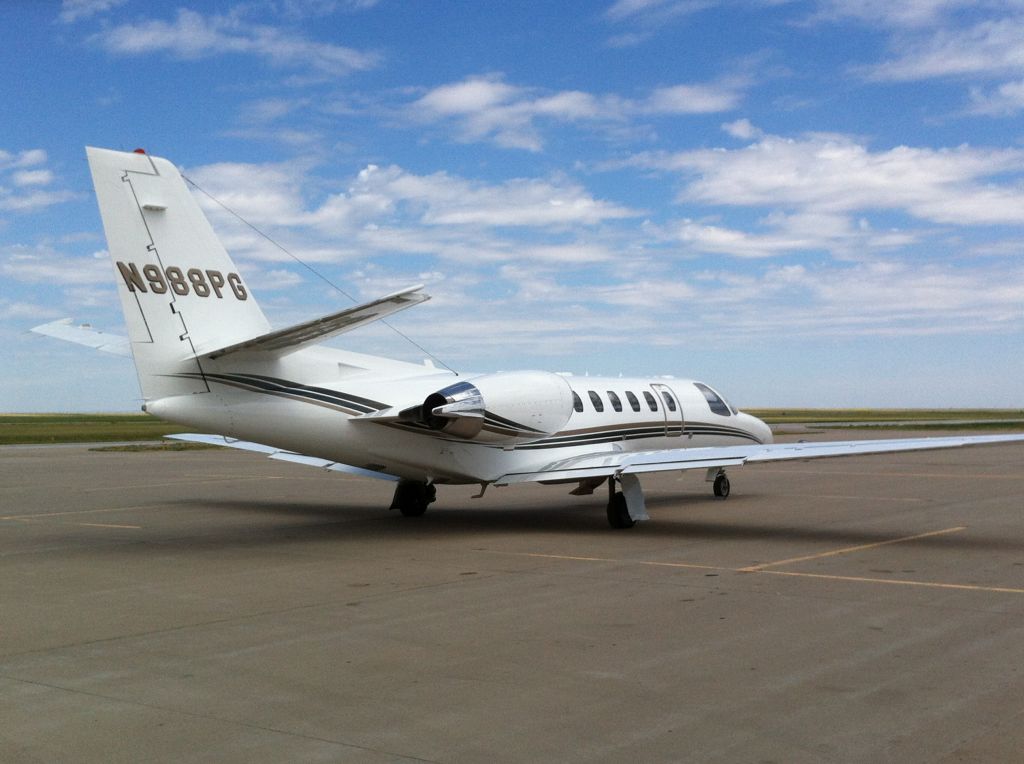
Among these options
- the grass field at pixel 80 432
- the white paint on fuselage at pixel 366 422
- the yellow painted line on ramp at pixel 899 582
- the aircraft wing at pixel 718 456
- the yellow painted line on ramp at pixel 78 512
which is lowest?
the yellow painted line on ramp at pixel 899 582

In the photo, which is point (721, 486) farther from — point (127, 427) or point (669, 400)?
point (127, 427)

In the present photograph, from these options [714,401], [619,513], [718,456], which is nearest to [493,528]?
[619,513]

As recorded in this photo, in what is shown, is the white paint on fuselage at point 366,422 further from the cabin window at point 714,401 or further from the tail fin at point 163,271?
the cabin window at point 714,401

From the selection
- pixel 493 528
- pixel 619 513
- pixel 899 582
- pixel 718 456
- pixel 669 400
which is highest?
pixel 669 400

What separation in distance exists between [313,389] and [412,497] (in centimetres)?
453

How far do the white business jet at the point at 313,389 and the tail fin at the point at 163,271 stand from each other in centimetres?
2

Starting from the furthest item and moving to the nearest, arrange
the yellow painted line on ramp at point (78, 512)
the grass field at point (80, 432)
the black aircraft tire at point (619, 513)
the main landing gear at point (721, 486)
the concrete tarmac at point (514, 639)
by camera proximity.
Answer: the grass field at point (80, 432) → the main landing gear at point (721, 486) → the yellow painted line on ramp at point (78, 512) → the black aircraft tire at point (619, 513) → the concrete tarmac at point (514, 639)

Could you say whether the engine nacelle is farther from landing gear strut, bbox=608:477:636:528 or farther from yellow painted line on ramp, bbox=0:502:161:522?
yellow painted line on ramp, bbox=0:502:161:522

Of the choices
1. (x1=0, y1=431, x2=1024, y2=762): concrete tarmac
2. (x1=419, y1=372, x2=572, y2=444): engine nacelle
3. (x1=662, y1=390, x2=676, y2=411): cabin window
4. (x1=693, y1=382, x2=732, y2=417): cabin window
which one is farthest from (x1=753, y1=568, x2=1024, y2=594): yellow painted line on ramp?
(x1=693, y1=382, x2=732, y2=417): cabin window

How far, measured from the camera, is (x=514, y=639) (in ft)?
28.2

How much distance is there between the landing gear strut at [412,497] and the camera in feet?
61.5

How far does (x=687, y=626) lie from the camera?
29.5ft

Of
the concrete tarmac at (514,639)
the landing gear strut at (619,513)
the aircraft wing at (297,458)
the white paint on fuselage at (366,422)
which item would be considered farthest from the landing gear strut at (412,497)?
the landing gear strut at (619,513)

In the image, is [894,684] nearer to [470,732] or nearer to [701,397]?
[470,732]
